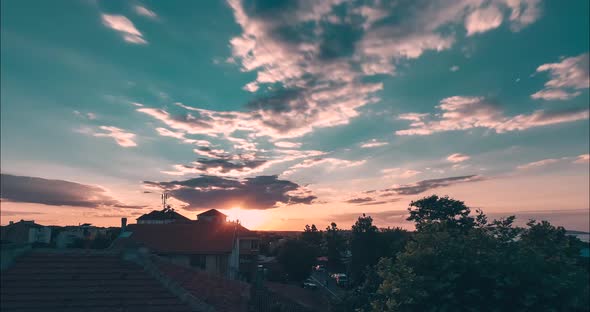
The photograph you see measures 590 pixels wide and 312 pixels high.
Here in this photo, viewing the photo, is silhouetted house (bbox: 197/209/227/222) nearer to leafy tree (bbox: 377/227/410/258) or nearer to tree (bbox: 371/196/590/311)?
leafy tree (bbox: 377/227/410/258)

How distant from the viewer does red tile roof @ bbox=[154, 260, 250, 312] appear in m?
17.5

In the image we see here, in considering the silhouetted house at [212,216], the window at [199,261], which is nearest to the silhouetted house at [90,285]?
the window at [199,261]

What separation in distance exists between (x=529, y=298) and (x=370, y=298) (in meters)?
14.9

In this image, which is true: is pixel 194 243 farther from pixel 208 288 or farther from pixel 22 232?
pixel 22 232

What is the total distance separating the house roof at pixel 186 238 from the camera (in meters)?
39.2

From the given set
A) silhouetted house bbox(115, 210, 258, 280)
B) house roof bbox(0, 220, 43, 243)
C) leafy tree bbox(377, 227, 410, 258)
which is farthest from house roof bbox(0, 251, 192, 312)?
house roof bbox(0, 220, 43, 243)

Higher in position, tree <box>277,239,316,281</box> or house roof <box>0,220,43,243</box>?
house roof <box>0,220,43,243</box>

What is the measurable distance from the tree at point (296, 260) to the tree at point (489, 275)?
35.6 m

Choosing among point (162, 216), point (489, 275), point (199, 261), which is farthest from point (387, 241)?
point (162, 216)

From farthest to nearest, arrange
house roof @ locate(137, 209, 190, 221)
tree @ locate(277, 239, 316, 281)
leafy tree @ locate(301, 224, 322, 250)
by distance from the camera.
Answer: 1. leafy tree @ locate(301, 224, 322, 250)
2. house roof @ locate(137, 209, 190, 221)
3. tree @ locate(277, 239, 316, 281)

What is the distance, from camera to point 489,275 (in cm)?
1360

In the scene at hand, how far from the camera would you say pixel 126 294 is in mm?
12430

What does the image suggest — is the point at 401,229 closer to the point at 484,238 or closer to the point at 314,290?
the point at 314,290

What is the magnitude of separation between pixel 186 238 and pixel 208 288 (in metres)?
22.1
